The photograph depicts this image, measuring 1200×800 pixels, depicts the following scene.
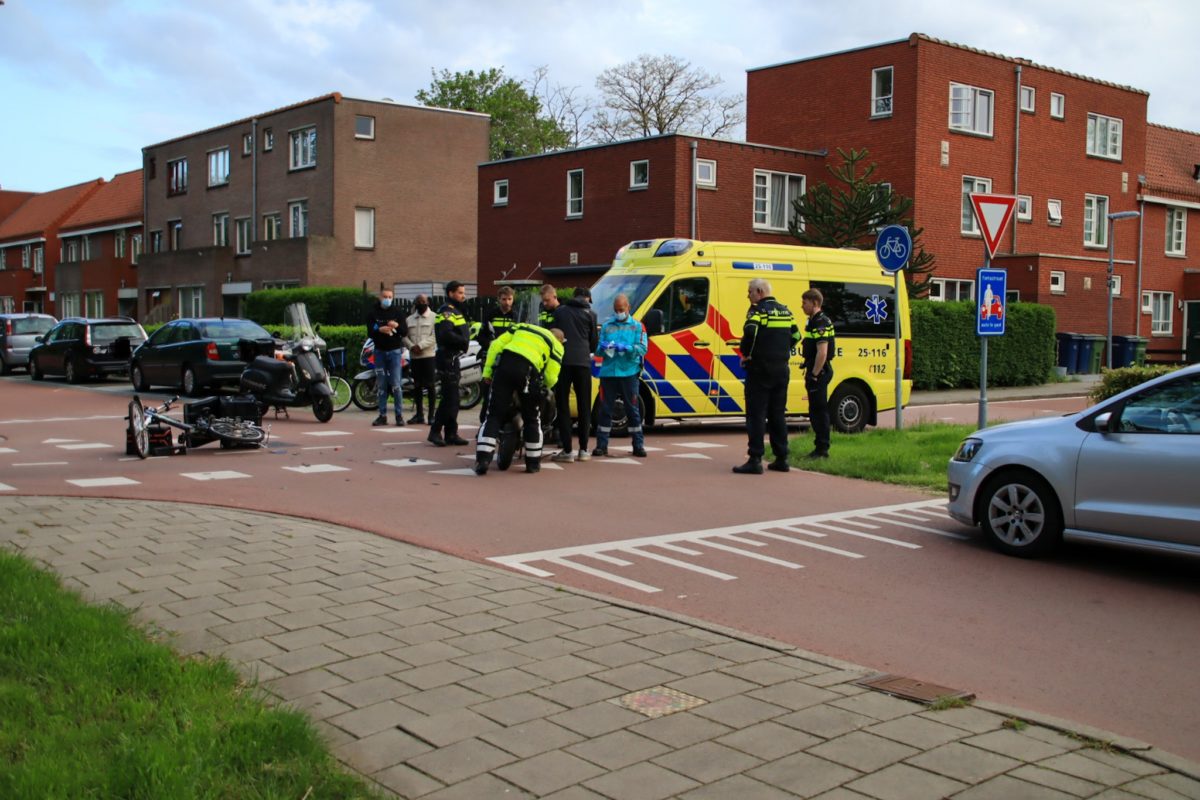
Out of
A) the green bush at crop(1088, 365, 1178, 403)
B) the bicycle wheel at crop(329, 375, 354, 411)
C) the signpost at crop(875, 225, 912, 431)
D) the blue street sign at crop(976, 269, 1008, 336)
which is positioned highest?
the signpost at crop(875, 225, 912, 431)

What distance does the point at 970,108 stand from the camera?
112ft

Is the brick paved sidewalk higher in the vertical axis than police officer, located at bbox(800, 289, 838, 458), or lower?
lower

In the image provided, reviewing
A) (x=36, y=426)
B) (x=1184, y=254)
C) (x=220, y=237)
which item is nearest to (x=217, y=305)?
(x=220, y=237)

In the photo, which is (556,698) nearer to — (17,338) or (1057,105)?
(17,338)

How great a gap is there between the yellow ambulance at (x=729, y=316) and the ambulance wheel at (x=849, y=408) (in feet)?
0.05

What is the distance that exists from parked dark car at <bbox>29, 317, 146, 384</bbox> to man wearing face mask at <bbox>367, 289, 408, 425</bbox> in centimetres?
1270

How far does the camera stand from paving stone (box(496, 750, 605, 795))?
3.81 metres

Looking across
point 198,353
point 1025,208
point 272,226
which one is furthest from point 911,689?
point 272,226

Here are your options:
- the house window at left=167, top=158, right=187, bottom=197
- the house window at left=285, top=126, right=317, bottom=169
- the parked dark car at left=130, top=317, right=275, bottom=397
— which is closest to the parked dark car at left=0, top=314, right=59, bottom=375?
the parked dark car at left=130, top=317, right=275, bottom=397

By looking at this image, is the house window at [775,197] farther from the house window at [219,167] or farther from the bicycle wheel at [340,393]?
the house window at [219,167]

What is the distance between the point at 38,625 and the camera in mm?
5094

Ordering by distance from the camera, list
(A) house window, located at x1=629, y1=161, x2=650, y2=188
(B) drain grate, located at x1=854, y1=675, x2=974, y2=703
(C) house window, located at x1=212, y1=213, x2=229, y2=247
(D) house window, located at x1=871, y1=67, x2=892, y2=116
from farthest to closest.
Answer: (C) house window, located at x1=212, y1=213, x2=229, y2=247 → (D) house window, located at x1=871, y1=67, x2=892, y2=116 → (A) house window, located at x1=629, y1=161, x2=650, y2=188 → (B) drain grate, located at x1=854, y1=675, x2=974, y2=703

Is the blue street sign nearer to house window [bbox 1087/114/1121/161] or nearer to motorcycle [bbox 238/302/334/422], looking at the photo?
motorcycle [bbox 238/302/334/422]

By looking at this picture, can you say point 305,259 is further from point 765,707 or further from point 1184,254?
point 765,707
